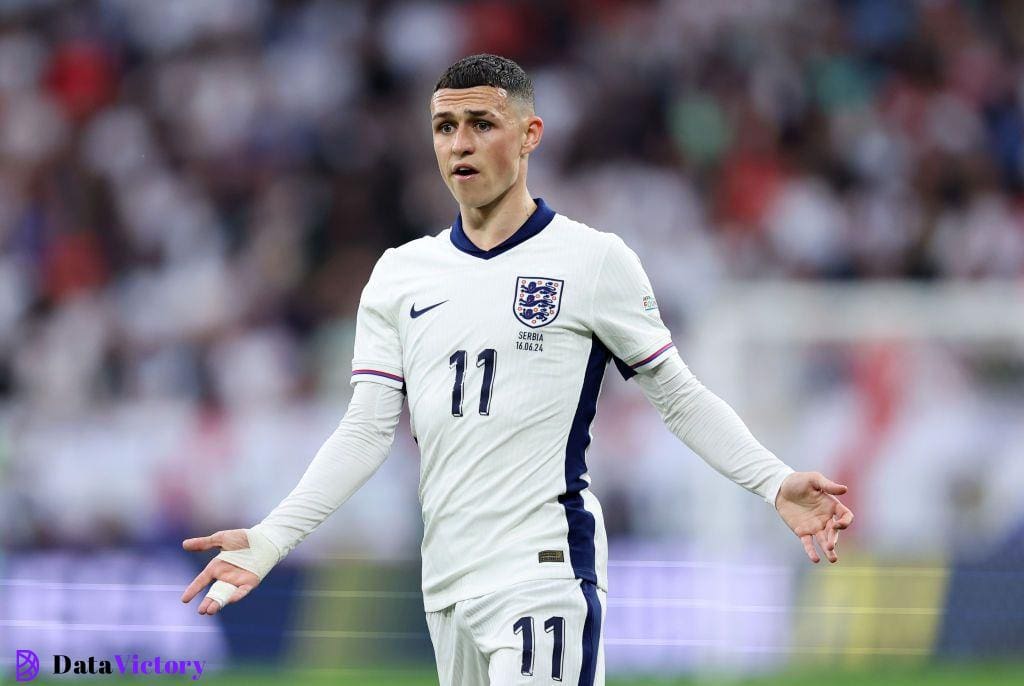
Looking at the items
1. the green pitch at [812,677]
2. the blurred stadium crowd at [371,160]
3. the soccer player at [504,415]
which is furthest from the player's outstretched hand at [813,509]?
the blurred stadium crowd at [371,160]

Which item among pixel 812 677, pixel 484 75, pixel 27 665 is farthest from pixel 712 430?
pixel 812 677

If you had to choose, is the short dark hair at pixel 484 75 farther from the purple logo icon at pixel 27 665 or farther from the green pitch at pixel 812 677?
the green pitch at pixel 812 677

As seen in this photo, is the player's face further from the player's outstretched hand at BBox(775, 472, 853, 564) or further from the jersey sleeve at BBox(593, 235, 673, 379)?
the player's outstretched hand at BBox(775, 472, 853, 564)

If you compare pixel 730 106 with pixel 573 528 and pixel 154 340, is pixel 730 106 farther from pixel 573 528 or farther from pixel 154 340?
pixel 573 528

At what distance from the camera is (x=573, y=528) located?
4438 mm

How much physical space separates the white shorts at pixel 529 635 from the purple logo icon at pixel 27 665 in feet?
8.79

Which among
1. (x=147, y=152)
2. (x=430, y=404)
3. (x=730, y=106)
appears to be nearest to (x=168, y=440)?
(x=147, y=152)

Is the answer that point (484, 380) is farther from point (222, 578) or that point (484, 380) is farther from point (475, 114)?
point (222, 578)

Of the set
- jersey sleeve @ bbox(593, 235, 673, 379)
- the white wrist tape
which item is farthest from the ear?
the white wrist tape

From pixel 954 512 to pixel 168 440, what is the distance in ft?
16.1

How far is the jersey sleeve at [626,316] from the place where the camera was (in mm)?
4543

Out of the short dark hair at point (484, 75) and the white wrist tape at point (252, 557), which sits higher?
the short dark hair at point (484, 75)

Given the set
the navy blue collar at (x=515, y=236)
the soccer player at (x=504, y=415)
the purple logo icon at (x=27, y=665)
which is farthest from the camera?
the purple logo icon at (x=27, y=665)

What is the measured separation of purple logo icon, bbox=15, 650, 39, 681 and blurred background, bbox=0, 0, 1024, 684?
0.08 meters
